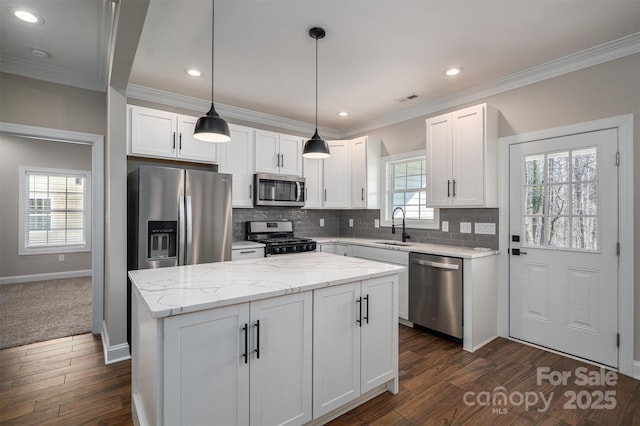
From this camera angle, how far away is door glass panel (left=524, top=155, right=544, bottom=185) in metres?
3.01

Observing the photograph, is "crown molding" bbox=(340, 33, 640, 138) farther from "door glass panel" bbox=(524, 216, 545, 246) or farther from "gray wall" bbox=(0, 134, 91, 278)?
"gray wall" bbox=(0, 134, 91, 278)

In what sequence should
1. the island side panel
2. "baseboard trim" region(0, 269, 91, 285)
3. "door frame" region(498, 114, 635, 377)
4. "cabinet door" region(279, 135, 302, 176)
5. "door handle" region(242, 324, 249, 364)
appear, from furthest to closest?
"baseboard trim" region(0, 269, 91, 285), "cabinet door" region(279, 135, 302, 176), "door frame" region(498, 114, 635, 377), "door handle" region(242, 324, 249, 364), the island side panel

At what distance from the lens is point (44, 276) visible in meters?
5.80

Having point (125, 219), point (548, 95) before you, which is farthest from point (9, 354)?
point (548, 95)

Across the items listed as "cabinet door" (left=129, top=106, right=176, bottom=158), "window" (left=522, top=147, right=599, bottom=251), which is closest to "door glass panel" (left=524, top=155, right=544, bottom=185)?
"window" (left=522, top=147, right=599, bottom=251)

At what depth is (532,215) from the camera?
3.07 m

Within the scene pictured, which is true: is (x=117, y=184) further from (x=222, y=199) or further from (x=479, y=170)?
(x=479, y=170)

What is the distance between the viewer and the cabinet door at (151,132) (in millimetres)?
3211

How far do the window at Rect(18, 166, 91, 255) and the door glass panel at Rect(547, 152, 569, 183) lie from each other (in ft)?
24.9

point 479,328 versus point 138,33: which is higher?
point 138,33

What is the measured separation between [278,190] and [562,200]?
3121mm

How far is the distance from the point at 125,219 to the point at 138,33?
162 centimetres

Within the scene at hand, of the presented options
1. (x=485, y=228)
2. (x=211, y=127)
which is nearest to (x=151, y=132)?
(x=211, y=127)

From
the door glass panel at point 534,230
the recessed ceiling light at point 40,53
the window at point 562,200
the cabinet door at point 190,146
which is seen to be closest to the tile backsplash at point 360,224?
the door glass panel at point 534,230
